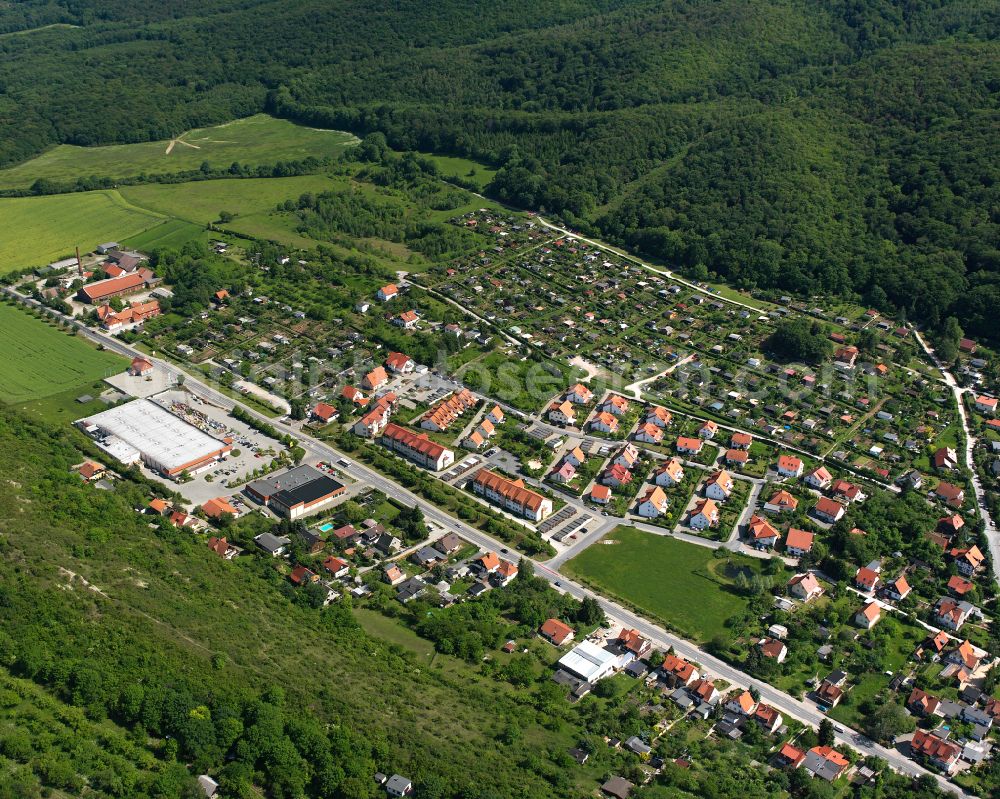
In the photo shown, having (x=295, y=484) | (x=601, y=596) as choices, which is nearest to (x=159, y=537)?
(x=295, y=484)

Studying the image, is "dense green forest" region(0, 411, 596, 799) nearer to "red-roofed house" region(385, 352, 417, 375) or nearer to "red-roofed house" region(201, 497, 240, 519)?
"red-roofed house" region(201, 497, 240, 519)

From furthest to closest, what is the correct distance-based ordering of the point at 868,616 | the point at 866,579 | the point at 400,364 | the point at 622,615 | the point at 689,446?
the point at 400,364, the point at 689,446, the point at 866,579, the point at 622,615, the point at 868,616

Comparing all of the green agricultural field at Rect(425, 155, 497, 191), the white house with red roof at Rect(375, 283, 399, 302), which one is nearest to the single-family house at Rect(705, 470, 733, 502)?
the white house with red roof at Rect(375, 283, 399, 302)

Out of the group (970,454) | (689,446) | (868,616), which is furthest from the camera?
Result: (970,454)

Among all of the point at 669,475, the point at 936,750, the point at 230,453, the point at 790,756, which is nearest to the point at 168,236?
the point at 230,453

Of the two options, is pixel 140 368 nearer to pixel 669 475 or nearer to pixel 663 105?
pixel 669 475

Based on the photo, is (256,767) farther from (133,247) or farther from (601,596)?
(133,247)
